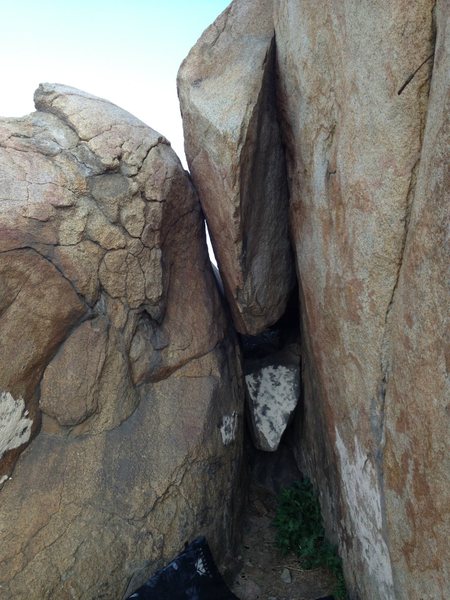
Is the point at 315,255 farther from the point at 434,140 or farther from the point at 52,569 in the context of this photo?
the point at 52,569

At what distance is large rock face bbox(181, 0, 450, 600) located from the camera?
2.04 meters

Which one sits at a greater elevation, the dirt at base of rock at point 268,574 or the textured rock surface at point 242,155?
the textured rock surface at point 242,155

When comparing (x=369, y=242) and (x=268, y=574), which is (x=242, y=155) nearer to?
(x=369, y=242)

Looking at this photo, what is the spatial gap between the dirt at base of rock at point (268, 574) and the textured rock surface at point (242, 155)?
1.12 meters

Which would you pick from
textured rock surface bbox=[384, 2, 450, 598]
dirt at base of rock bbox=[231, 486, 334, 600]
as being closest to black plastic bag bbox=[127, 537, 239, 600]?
dirt at base of rock bbox=[231, 486, 334, 600]

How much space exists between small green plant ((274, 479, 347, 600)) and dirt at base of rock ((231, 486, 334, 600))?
0.05 metres

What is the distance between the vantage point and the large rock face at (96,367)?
2.87 m

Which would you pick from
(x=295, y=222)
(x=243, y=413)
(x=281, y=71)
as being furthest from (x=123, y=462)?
(x=281, y=71)

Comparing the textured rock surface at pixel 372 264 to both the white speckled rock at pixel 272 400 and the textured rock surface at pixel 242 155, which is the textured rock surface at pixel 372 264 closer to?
the textured rock surface at pixel 242 155

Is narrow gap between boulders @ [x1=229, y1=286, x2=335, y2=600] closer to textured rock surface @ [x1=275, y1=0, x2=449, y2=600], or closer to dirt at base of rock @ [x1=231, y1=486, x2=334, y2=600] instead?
dirt at base of rock @ [x1=231, y1=486, x2=334, y2=600]

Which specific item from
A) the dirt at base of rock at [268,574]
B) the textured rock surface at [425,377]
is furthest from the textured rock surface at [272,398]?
the textured rock surface at [425,377]

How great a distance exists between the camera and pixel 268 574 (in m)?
3.47

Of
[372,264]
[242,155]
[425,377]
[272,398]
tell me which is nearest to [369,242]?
[372,264]

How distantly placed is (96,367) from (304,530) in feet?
4.90
